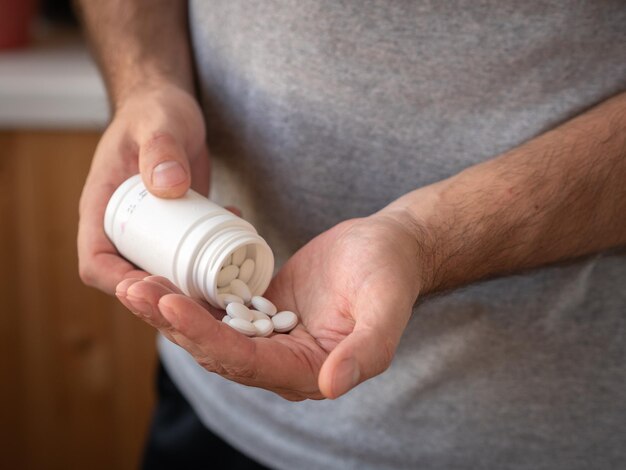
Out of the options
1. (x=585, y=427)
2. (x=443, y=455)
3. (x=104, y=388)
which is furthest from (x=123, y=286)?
(x=104, y=388)

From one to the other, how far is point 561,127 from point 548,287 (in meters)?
0.18

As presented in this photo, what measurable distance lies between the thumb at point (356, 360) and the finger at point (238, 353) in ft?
0.20

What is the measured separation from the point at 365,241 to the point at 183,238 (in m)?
0.18

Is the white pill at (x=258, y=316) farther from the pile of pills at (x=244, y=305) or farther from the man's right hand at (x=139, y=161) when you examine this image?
the man's right hand at (x=139, y=161)

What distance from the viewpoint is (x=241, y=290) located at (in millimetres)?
848

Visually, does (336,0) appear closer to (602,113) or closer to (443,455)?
(602,113)

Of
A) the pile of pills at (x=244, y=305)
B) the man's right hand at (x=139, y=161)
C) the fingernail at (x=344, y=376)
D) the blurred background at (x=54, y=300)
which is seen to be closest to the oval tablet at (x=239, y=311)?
the pile of pills at (x=244, y=305)

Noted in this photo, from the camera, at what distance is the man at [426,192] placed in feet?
2.69

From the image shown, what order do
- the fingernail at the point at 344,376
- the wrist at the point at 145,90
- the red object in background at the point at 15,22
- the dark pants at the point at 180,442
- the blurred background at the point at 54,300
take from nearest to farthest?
the fingernail at the point at 344,376 → the wrist at the point at 145,90 → the dark pants at the point at 180,442 → the blurred background at the point at 54,300 → the red object in background at the point at 15,22

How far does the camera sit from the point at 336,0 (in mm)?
880

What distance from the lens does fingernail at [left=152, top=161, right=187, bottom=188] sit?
0.80m

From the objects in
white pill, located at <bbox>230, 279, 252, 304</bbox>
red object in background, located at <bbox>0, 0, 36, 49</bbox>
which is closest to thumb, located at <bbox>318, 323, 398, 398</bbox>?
white pill, located at <bbox>230, 279, 252, 304</bbox>

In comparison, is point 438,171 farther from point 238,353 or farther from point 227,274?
point 238,353

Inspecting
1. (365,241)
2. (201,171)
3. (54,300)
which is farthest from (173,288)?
(54,300)
